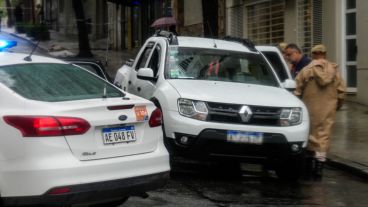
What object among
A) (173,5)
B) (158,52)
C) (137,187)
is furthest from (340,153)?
(173,5)

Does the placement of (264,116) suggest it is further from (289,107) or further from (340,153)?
(340,153)

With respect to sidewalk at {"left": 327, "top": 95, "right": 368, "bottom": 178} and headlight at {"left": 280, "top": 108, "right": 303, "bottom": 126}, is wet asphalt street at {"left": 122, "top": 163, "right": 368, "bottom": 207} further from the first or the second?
headlight at {"left": 280, "top": 108, "right": 303, "bottom": 126}

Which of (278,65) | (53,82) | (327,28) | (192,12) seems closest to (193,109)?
(53,82)

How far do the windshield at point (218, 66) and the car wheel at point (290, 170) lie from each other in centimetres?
119

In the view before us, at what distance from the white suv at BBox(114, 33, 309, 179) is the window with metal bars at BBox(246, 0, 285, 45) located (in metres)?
10.7

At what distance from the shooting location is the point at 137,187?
5.77 metres

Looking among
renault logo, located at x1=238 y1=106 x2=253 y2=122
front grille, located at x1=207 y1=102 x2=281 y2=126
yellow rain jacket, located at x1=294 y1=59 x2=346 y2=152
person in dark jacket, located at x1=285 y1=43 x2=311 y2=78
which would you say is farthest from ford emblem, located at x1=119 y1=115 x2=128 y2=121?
person in dark jacket, located at x1=285 y1=43 x2=311 y2=78

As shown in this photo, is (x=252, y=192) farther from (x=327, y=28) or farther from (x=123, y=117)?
(x=327, y=28)

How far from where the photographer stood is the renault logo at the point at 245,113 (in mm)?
8008

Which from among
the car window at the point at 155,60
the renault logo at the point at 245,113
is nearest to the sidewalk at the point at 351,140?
the renault logo at the point at 245,113

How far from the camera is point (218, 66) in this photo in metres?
9.34

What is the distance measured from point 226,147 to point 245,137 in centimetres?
25

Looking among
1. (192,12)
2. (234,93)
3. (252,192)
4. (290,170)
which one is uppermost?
(192,12)

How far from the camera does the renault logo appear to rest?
801 cm
